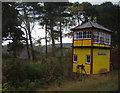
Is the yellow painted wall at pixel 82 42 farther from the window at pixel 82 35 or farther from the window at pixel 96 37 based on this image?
the window at pixel 96 37

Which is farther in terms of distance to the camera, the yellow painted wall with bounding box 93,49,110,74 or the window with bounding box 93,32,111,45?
the window with bounding box 93,32,111,45

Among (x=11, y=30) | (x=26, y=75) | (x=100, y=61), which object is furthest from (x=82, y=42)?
(x=11, y=30)

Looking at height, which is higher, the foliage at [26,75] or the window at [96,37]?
the window at [96,37]

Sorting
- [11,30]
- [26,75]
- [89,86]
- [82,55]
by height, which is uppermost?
[11,30]

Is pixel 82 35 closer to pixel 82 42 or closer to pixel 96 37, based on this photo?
pixel 82 42

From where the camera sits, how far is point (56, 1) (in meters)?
23.3

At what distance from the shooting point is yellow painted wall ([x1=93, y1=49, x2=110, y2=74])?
636 inches

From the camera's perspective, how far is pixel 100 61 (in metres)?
16.9

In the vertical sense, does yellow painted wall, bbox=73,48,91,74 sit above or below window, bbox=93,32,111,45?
below

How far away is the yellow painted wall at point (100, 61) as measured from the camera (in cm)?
1616

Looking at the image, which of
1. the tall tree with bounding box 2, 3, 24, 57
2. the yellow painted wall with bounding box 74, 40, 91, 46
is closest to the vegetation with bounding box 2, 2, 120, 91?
the tall tree with bounding box 2, 3, 24, 57

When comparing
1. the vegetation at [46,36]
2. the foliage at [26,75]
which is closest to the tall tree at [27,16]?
the vegetation at [46,36]

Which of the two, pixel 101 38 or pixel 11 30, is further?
pixel 11 30

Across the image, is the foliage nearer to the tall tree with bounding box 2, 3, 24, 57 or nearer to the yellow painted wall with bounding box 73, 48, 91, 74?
the yellow painted wall with bounding box 73, 48, 91, 74
